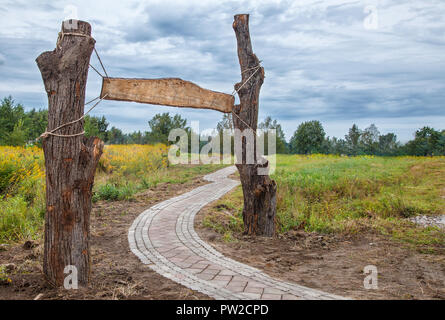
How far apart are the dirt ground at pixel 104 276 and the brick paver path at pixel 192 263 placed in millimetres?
148

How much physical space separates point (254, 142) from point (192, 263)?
7.27ft

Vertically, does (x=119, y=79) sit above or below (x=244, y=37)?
below

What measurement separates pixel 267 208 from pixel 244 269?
1.77 m

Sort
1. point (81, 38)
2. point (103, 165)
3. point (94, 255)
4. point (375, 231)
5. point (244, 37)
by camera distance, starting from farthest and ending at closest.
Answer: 1. point (103, 165)
2. point (375, 231)
3. point (244, 37)
4. point (94, 255)
5. point (81, 38)

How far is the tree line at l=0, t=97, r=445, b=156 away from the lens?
20.8 metres

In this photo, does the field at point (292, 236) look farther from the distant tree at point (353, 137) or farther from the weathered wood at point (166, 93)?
the distant tree at point (353, 137)

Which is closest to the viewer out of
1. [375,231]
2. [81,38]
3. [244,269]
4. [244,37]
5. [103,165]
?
[81,38]

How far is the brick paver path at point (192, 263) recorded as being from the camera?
3.31 metres

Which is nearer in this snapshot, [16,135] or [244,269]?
[244,269]

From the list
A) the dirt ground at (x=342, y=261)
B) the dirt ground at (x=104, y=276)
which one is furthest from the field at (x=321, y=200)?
the dirt ground at (x=104, y=276)

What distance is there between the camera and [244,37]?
5.46 metres
